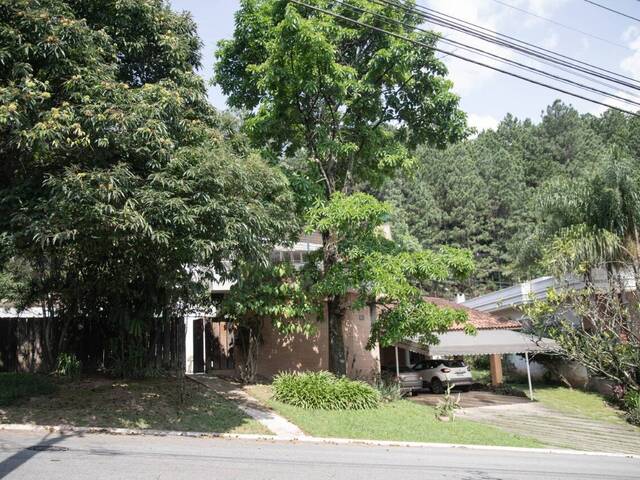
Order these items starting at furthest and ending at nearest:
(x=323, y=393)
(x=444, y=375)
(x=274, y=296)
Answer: (x=444, y=375), (x=274, y=296), (x=323, y=393)

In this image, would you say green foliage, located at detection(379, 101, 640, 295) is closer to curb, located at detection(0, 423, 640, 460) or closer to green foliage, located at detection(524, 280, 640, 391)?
green foliage, located at detection(524, 280, 640, 391)

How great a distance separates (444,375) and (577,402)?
4.84m

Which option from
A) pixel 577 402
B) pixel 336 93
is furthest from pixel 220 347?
pixel 577 402

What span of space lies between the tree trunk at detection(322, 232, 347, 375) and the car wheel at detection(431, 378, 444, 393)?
6.79m

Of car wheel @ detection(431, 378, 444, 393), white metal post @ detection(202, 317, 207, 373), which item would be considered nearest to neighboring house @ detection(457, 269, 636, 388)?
car wheel @ detection(431, 378, 444, 393)

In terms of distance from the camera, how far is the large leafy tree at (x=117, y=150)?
349 inches

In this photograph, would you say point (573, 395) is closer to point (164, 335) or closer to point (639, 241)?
point (639, 241)

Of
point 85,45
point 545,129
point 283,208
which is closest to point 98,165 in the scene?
point 85,45

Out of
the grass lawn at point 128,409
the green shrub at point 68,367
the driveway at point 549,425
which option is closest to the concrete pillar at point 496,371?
the driveway at point 549,425

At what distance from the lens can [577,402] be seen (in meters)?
19.8

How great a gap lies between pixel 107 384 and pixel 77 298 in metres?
2.73

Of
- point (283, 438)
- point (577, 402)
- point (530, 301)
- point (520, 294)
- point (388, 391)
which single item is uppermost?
point (520, 294)

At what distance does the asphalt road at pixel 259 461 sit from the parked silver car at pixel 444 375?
1016 centimetres

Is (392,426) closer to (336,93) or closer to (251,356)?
(251,356)
